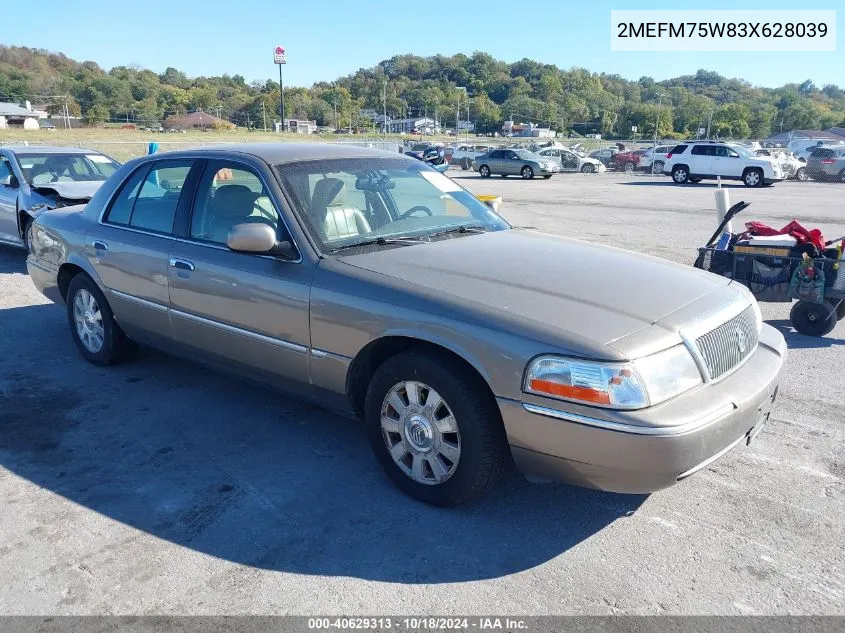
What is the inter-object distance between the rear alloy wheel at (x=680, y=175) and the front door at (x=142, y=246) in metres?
28.8

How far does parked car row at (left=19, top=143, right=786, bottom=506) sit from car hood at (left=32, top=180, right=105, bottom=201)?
4238 mm

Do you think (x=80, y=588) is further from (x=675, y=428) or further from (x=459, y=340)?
(x=675, y=428)

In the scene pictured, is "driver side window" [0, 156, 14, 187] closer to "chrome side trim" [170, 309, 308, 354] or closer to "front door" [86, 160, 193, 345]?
"front door" [86, 160, 193, 345]

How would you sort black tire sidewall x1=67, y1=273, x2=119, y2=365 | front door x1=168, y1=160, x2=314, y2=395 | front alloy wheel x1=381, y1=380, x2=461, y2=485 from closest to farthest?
front alloy wheel x1=381, y1=380, x2=461, y2=485 < front door x1=168, y1=160, x2=314, y2=395 < black tire sidewall x1=67, y1=273, x2=119, y2=365

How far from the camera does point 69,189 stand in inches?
360

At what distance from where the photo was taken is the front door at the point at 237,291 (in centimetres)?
375

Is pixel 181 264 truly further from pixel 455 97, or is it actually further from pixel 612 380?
pixel 455 97

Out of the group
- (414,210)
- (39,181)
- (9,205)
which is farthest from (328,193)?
(9,205)

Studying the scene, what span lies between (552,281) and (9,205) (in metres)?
8.75

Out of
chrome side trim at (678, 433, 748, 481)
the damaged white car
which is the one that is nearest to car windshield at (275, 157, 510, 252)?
chrome side trim at (678, 433, 748, 481)

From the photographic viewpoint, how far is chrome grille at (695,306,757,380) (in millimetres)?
3074

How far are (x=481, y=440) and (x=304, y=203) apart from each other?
5.63 ft

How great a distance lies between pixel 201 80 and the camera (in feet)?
435

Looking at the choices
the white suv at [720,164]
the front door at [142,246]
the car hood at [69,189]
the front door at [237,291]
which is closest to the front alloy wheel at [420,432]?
the front door at [237,291]
